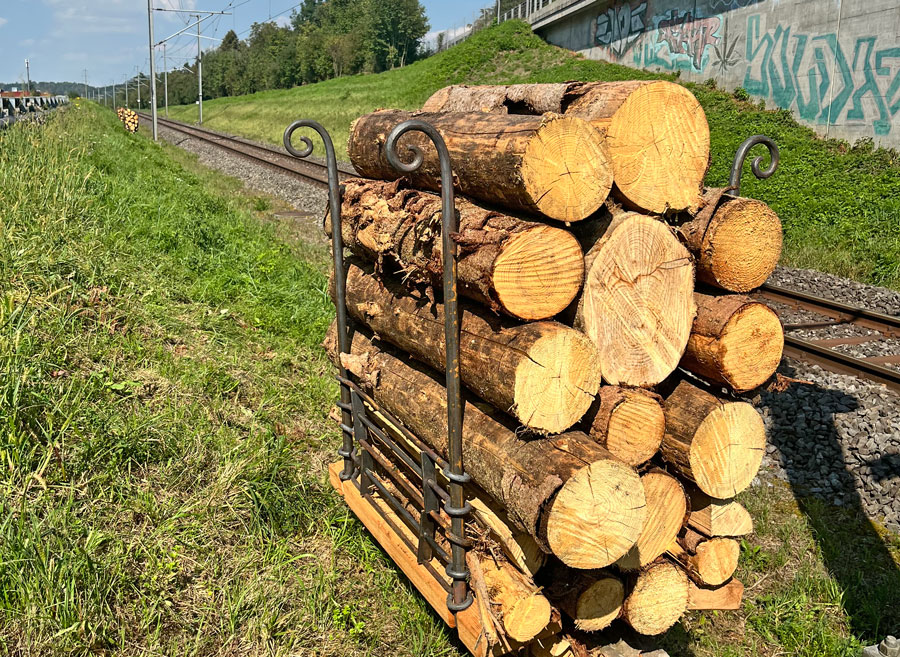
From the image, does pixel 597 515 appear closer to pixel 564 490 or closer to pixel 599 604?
pixel 564 490

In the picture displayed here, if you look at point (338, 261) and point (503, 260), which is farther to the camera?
point (338, 261)

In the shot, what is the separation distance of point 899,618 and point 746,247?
2377 millimetres

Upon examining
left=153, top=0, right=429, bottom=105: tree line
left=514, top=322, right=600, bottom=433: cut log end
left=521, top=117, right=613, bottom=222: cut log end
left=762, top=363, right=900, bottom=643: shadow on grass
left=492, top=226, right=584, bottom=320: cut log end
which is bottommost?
left=762, top=363, right=900, bottom=643: shadow on grass

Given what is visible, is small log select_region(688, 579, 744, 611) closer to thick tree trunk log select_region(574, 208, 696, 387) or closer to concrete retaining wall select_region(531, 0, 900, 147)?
thick tree trunk log select_region(574, 208, 696, 387)

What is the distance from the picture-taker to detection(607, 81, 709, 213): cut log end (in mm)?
2611

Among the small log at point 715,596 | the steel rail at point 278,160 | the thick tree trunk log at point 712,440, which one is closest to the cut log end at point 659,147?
the thick tree trunk log at point 712,440

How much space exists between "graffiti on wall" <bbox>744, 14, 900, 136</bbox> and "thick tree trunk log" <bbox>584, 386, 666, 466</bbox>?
45.0 ft

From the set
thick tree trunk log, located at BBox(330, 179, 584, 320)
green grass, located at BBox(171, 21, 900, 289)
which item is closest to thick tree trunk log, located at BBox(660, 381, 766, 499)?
thick tree trunk log, located at BBox(330, 179, 584, 320)

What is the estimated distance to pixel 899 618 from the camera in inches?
142

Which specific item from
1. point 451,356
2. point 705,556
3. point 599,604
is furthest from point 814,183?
point 451,356

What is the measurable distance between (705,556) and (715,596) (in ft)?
0.89

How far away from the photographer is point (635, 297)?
2691 millimetres

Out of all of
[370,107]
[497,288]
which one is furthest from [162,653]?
[370,107]

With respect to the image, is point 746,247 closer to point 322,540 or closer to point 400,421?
point 400,421
